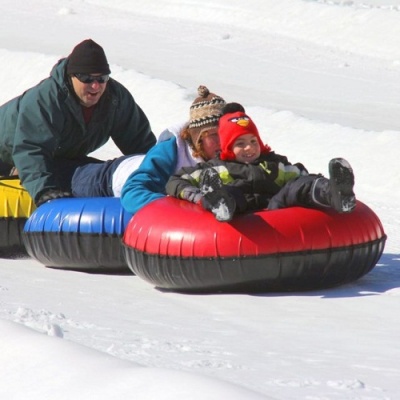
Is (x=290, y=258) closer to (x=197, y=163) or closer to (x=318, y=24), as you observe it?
(x=197, y=163)

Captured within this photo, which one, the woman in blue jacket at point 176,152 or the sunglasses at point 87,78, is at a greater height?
the sunglasses at point 87,78

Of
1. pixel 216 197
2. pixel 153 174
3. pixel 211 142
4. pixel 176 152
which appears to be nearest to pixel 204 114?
pixel 211 142

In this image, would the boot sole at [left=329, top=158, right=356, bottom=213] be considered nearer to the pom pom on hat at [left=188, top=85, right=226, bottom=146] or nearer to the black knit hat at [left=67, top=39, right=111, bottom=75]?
the pom pom on hat at [left=188, top=85, right=226, bottom=146]

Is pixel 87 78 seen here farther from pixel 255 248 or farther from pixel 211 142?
pixel 255 248

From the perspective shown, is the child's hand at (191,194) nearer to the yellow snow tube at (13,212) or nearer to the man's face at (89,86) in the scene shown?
the man's face at (89,86)

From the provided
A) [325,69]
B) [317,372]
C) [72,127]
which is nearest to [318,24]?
[325,69]

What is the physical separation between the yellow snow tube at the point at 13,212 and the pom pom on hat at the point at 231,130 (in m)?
1.40

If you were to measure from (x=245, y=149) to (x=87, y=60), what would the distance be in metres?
1.23

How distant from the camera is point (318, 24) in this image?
54.7 ft

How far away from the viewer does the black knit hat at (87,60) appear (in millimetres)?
6207

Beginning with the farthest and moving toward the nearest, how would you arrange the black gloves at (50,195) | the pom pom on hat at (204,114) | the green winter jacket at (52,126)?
the green winter jacket at (52,126) < the black gloves at (50,195) < the pom pom on hat at (204,114)

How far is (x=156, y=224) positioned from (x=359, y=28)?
11479 millimetres

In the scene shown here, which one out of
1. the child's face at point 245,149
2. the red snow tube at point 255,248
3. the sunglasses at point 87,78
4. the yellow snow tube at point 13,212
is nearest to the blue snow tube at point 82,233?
the yellow snow tube at point 13,212

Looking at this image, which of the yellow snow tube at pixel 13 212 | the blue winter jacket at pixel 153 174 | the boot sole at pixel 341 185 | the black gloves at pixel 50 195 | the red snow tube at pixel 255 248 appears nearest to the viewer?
the boot sole at pixel 341 185
